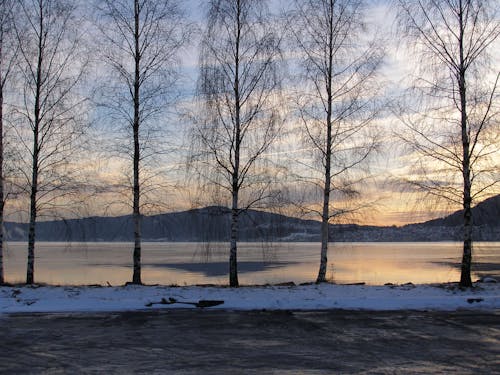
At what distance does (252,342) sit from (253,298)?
22.9 feet

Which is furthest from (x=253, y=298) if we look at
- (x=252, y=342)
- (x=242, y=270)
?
(x=242, y=270)

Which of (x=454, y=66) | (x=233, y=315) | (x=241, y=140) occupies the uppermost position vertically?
(x=454, y=66)

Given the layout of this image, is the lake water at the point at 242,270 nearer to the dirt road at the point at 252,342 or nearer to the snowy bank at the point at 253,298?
the snowy bank at the point at 253,298

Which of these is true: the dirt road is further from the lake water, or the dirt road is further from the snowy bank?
the lake water

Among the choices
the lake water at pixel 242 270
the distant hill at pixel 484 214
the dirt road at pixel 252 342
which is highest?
the distant hill at pixel 484 214

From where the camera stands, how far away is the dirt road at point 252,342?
960cm

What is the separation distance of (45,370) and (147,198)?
13149 mm

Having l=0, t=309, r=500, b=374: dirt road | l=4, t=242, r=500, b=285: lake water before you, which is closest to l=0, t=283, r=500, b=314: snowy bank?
l=0, t=309, r=500, b=374: dirt road

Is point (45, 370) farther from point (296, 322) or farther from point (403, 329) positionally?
point (403, 329)

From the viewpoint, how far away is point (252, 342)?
39.2 ft

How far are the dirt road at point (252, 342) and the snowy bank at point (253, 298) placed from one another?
130 cm

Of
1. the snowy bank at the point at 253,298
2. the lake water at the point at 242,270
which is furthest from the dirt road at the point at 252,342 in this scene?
the lake water at the point at 242,270

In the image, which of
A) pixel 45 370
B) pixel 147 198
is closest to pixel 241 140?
pixel 147 198

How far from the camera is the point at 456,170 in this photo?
20.7 metres
